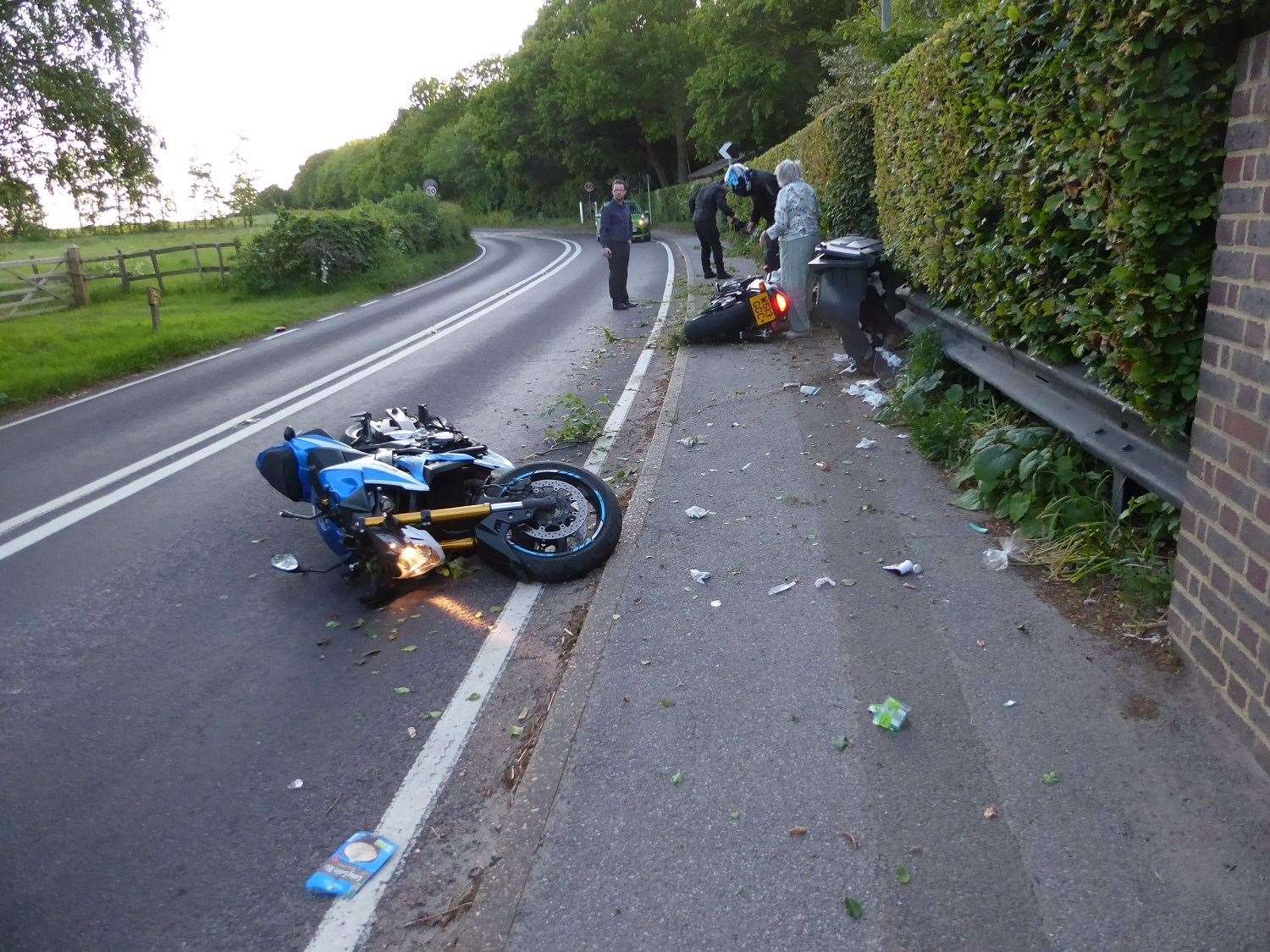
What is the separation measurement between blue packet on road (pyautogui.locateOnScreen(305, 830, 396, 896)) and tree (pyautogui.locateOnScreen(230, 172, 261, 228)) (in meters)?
46.2

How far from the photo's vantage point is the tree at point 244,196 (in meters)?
44.7

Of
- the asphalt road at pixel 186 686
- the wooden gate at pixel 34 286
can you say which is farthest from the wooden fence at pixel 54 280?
the asphalt road at pixel 186 686

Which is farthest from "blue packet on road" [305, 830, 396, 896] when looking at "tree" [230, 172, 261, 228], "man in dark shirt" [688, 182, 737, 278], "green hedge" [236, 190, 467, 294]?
"tree" [230, 172, 261, 228]

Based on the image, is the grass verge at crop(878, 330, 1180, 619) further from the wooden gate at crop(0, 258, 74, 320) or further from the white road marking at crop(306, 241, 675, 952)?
the wooden gate at crop(0, 258, 74, 320)

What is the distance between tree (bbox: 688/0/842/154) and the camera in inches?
1612

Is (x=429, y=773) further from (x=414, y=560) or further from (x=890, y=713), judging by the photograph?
(x=890, y=713)

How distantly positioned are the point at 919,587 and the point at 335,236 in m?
24.3

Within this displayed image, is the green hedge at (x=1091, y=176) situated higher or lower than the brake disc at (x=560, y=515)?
higher

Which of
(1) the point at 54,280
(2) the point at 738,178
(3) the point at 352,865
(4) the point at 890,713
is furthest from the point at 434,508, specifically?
(1) the point at 54,280

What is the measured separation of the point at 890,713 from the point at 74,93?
747 inches

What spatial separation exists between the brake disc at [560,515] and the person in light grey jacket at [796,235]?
646 cm

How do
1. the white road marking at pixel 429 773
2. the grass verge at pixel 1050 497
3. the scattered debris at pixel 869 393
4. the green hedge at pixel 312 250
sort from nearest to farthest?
the white road marking at pixel 429 773, the grass verge at pixel 1050 497, the scattered debris at pixel 869 393, the green hedge at pixel 312 250

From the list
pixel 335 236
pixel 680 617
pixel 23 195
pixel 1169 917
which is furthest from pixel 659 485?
pixel 335 236

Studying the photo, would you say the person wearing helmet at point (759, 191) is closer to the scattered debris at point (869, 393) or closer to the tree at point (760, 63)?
the scattered debris at point (869, 393)
